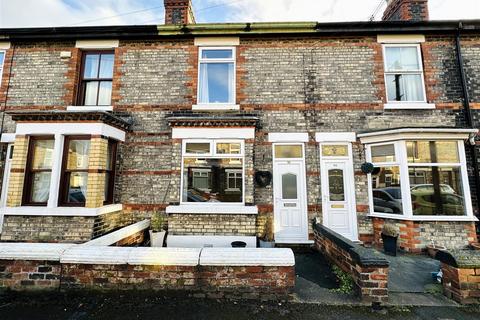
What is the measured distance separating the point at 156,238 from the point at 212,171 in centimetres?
228

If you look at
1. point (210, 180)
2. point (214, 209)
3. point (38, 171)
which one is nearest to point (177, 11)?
point (210, 180)

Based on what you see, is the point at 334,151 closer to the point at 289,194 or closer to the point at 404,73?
the point at 289,194

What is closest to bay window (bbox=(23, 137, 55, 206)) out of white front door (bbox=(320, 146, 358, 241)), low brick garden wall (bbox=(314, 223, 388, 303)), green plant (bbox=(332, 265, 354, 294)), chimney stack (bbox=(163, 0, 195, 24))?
chimney stack (bbox=(163, 0, 195, 24))

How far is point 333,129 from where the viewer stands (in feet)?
21.8

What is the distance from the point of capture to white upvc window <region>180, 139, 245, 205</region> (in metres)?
6.22

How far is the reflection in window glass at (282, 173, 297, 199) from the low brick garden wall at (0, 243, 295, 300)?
326 cm

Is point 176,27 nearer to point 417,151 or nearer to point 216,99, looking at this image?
point 216,99

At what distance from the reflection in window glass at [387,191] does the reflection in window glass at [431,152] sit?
1.88 ft

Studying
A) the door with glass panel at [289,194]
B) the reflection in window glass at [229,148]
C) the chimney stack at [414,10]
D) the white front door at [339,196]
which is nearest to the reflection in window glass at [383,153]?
the white front door at [339,196]

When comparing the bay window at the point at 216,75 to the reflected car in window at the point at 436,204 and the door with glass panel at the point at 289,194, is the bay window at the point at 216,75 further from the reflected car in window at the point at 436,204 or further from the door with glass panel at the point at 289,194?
the reflected car in window at the point at 436,204

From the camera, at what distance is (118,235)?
15.9ft

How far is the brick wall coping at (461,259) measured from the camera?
128 inches

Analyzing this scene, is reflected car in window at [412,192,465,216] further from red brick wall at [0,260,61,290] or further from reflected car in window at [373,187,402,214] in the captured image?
red brick wall at [0,260,61,290]

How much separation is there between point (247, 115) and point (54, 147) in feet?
16.7
